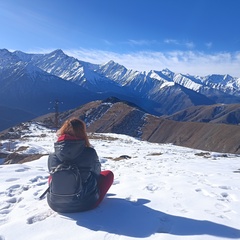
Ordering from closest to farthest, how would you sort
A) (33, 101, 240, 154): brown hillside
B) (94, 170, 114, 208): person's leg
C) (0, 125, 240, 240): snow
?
(0, 125, 240, 240): snow
(94, 170, 114, 208): person's leg
(33, 101, 240, 154): brown hillside

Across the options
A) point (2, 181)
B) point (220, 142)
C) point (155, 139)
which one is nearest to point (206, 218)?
point (2, 181)

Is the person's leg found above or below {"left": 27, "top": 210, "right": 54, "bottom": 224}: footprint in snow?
above

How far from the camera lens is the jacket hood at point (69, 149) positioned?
20.7 ft

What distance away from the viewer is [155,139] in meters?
93.2

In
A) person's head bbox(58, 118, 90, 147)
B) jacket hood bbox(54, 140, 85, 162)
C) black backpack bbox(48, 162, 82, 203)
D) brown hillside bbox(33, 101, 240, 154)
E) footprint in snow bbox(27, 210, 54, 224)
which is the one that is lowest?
brown hillside bbox(33, 101, 240, 154)

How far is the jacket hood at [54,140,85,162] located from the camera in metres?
6.32

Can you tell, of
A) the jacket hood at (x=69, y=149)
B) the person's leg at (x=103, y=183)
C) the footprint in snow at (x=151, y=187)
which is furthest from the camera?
the footprint in snow at (x=151, y=187)

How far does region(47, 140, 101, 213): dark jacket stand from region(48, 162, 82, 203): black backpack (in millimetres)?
115

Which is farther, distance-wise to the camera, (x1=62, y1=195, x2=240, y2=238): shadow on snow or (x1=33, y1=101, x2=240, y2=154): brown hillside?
(x1=33, y1=101, x2=240, y2=154): brown hillside

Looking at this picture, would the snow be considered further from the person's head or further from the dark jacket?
the person's head

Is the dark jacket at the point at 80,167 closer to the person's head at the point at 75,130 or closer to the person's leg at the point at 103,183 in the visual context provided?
the person's head at the point at 75,130

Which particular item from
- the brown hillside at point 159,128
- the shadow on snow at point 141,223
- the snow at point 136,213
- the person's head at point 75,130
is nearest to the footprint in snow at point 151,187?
the snow at point 136,213

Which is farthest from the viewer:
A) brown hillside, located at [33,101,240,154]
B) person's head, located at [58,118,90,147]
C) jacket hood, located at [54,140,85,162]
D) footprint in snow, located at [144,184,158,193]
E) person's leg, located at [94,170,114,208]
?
brown hillside, located at [33,101,240,154]

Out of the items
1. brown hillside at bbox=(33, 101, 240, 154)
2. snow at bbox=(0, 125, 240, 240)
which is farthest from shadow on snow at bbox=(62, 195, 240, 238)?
brown hillside at bbox=(33, 101, 240, 154)
